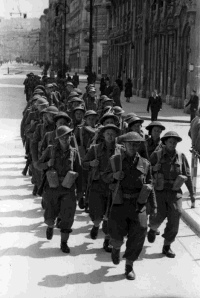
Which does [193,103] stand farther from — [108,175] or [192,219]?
[108,175]

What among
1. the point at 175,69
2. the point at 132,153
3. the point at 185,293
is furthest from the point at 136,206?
the point at 175,69

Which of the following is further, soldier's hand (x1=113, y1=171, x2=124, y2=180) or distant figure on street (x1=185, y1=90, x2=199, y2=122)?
distant figure on street (x1=185, y1=90, x2=199, y2=122)

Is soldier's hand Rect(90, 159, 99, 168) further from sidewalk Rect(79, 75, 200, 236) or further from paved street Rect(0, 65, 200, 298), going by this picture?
sidewalk Rect(79, 75, 200, 236)

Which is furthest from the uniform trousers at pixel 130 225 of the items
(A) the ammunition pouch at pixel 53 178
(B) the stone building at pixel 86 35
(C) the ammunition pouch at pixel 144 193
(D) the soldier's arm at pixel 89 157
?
(B) the stone building at pixel 86 35

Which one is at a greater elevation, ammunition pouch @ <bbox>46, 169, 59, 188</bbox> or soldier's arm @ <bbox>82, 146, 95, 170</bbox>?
soldier's arm @ <bbox>82, 146, 95, 170</bbox>

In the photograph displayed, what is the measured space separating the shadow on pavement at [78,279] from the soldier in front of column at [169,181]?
1.10m

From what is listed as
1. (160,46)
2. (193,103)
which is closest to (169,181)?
(193,103)

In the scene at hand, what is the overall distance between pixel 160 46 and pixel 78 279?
31.7 m

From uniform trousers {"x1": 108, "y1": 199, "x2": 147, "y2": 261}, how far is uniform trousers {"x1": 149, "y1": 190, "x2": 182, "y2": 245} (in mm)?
900

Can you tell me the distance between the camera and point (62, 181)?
7859 mm

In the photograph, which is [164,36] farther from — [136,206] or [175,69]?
[136,206]

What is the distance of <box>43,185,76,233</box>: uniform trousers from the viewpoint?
7836mm

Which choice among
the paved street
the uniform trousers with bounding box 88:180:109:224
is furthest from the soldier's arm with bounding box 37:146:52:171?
→ the paved street

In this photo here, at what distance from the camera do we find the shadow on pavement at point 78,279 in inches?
261
